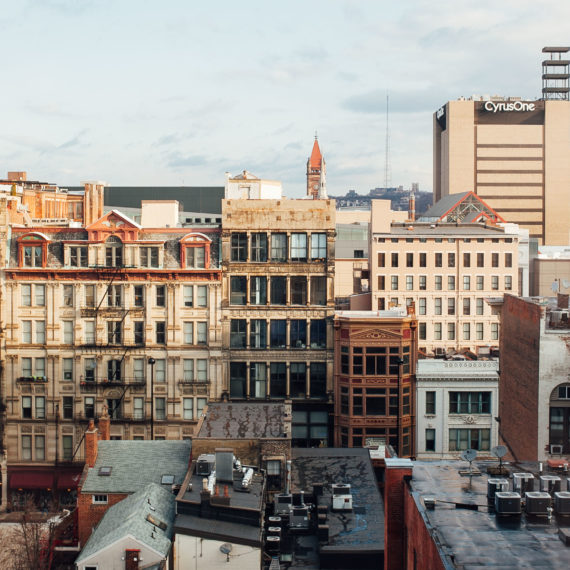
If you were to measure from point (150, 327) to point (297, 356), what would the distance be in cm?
1309

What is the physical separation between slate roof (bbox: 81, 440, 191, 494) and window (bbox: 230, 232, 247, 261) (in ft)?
70.2

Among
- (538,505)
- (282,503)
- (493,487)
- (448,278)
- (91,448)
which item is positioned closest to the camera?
(538,505)

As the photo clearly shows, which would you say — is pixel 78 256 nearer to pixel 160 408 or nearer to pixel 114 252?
pixel 114 252

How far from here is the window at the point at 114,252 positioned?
7956 centimetres

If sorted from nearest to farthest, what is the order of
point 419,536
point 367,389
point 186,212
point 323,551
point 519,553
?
point 519,553 → point 419,536 → point 323,551 → point 367,389 → point 186,212

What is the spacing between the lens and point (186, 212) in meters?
174

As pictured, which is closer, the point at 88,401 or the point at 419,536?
the point at 419,536

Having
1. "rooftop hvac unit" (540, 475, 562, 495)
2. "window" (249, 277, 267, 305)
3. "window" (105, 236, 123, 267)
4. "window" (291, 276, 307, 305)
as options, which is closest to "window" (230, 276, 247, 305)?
"window" (249, 277, 267, 305)

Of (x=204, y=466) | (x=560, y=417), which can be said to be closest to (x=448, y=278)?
(x=560, y=417)

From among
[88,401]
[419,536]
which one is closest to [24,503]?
[88,401]

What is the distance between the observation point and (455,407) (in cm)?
7612

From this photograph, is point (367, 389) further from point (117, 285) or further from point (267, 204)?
point (117, 285)

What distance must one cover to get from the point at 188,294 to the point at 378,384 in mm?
18114

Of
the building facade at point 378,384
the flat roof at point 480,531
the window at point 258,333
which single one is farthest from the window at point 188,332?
the flat roof at point 480,531
